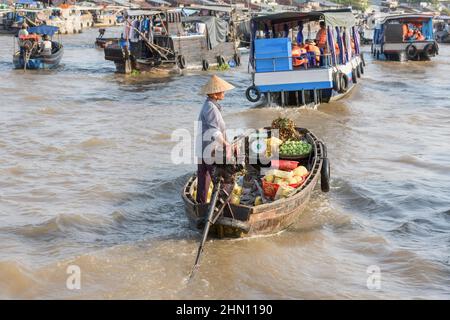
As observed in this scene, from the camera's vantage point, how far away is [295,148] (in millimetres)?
8680

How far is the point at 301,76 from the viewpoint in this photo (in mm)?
14016

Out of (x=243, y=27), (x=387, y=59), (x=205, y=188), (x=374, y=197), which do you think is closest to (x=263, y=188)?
(x=205, y=188)

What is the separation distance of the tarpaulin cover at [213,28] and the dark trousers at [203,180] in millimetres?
17331

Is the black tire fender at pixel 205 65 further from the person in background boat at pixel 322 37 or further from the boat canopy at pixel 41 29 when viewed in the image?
the person in background boat at pixel 322 37

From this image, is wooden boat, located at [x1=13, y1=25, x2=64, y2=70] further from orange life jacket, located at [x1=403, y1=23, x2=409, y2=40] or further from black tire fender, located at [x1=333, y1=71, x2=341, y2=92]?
orange life jacket, located at [x1=403, y1=23, x2=409, y2=40]

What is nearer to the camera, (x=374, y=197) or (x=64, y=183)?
(x=374, y=197)

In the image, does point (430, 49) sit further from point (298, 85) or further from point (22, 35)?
point (22, 35)

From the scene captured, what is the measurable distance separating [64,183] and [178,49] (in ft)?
44.6

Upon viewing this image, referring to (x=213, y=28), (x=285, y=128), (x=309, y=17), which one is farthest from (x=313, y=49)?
(x=213, y=28)

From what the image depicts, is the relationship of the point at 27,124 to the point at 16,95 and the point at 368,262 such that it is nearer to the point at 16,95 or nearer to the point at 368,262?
the point at 16,95

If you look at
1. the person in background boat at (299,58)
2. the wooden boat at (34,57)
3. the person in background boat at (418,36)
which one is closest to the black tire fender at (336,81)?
the person in background boat at (299,58)

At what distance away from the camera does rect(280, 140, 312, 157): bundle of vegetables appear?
8.57 meters

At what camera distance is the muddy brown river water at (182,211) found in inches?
245

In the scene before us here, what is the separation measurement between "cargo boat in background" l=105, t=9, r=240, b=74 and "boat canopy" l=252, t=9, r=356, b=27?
678cm
